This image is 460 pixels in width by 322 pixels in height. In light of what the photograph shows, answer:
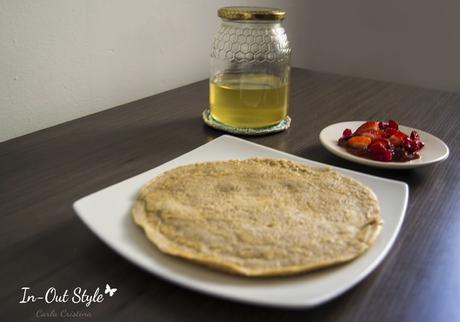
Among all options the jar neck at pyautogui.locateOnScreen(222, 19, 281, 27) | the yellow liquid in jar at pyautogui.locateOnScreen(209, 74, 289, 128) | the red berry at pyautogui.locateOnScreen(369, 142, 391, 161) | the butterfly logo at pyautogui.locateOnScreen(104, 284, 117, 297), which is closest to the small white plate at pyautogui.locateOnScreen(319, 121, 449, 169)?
the red berry at pyautogui.locateOnScreen(369, 142, 391, 161)

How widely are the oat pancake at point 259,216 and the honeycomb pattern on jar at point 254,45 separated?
0.30 m

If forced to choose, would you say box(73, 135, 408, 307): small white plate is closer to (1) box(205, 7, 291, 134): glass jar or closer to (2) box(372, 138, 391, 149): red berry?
(2) box(372, 138, 391, 149): red berry

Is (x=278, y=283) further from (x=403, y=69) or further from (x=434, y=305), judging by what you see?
(x=403, y=69)

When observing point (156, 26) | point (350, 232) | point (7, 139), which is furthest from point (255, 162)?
point (156, 26)

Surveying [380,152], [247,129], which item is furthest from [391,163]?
[247,129]

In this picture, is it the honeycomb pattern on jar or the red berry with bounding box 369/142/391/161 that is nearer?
the red berry with bounding box 369/142/391/161

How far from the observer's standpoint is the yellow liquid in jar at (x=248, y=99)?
2.70 feet

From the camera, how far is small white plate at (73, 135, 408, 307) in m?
0.39

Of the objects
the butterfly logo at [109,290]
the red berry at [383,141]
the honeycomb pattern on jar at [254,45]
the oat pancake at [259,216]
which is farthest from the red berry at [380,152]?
the butterfly logo at [109,290]

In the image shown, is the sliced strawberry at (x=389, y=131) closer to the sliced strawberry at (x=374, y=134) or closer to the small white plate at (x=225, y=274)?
the sliced strawberry at (x=374, y=134)

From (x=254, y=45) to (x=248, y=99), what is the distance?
0.12m

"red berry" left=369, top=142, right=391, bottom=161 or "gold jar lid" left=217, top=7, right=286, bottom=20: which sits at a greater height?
"gold jar lid" left=217, top=7, right=286, bottom=20

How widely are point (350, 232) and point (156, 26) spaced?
783mm

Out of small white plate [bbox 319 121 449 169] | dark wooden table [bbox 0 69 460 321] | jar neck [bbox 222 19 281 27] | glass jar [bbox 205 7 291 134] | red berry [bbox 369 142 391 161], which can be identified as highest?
jar neck [bbox 222 19 281 27]
